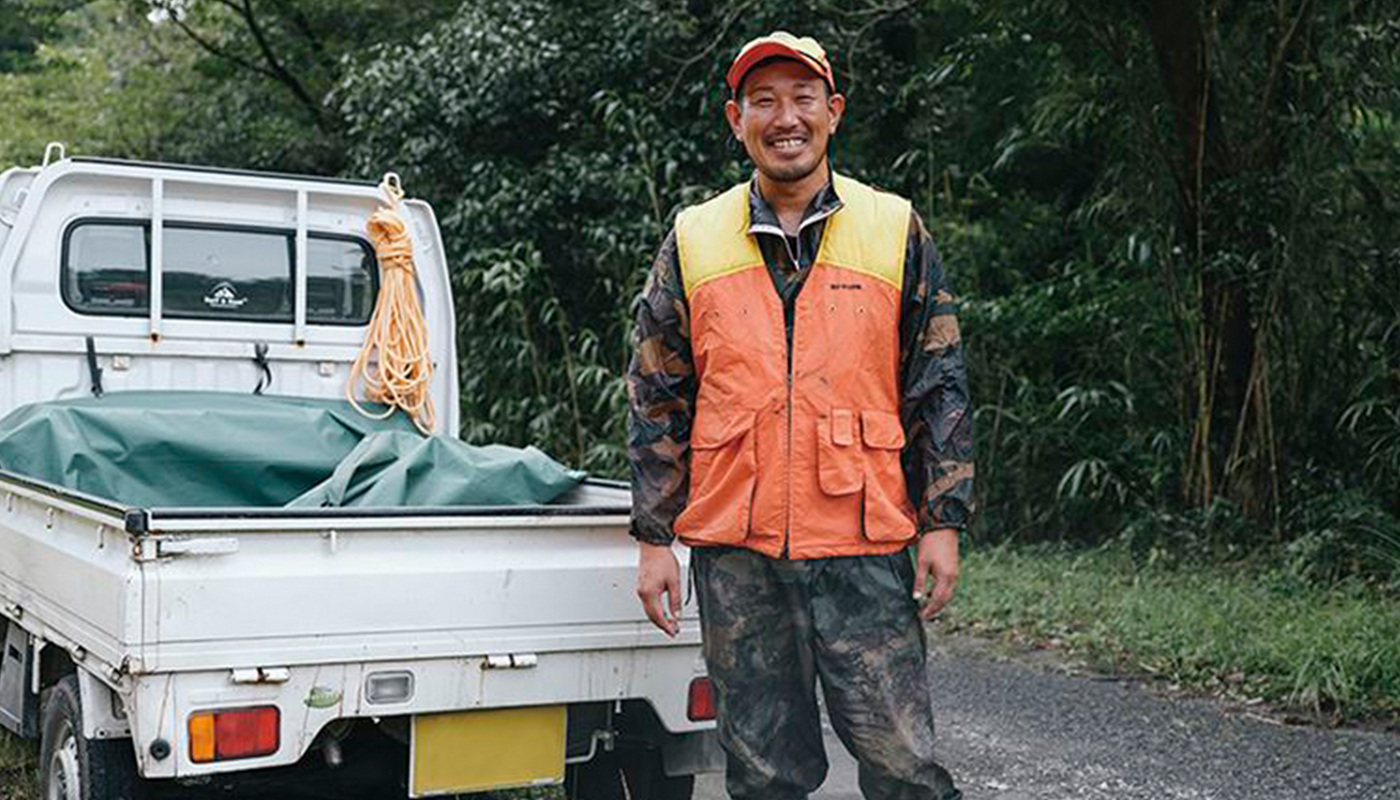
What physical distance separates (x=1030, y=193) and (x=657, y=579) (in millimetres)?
9212

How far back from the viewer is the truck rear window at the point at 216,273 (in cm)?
617

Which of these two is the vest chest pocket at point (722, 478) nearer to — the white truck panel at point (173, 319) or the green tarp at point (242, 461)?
the green tarp at point (242, 461)

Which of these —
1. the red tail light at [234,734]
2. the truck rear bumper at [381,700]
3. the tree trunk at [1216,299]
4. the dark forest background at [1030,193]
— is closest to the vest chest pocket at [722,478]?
the truck rear bumper at [381,700]

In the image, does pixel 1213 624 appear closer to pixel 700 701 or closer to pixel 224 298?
pixel 700 701

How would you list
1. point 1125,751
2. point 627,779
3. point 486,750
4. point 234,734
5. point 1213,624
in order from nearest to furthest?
point 234,734
point 486,750
point 627,779
point 1125,751
point 1213,624

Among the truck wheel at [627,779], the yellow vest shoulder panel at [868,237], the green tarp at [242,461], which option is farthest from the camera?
the green tarp at [242,461]

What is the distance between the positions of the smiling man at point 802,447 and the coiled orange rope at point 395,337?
2.69 metres

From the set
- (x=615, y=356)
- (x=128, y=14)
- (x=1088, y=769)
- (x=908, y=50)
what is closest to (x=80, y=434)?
(x=1088, y=769)

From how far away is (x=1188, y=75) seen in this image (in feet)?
28.8

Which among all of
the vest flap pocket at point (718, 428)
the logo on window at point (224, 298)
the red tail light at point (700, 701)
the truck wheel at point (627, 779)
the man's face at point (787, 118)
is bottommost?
the truck wheel at point (627, 779)

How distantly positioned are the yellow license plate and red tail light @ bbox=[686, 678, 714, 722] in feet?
1.15

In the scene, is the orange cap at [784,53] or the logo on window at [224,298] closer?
the orange cap at [784,53]

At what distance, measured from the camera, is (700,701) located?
438 centimetres

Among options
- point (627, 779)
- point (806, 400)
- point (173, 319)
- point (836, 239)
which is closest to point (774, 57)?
point (836, 239)
